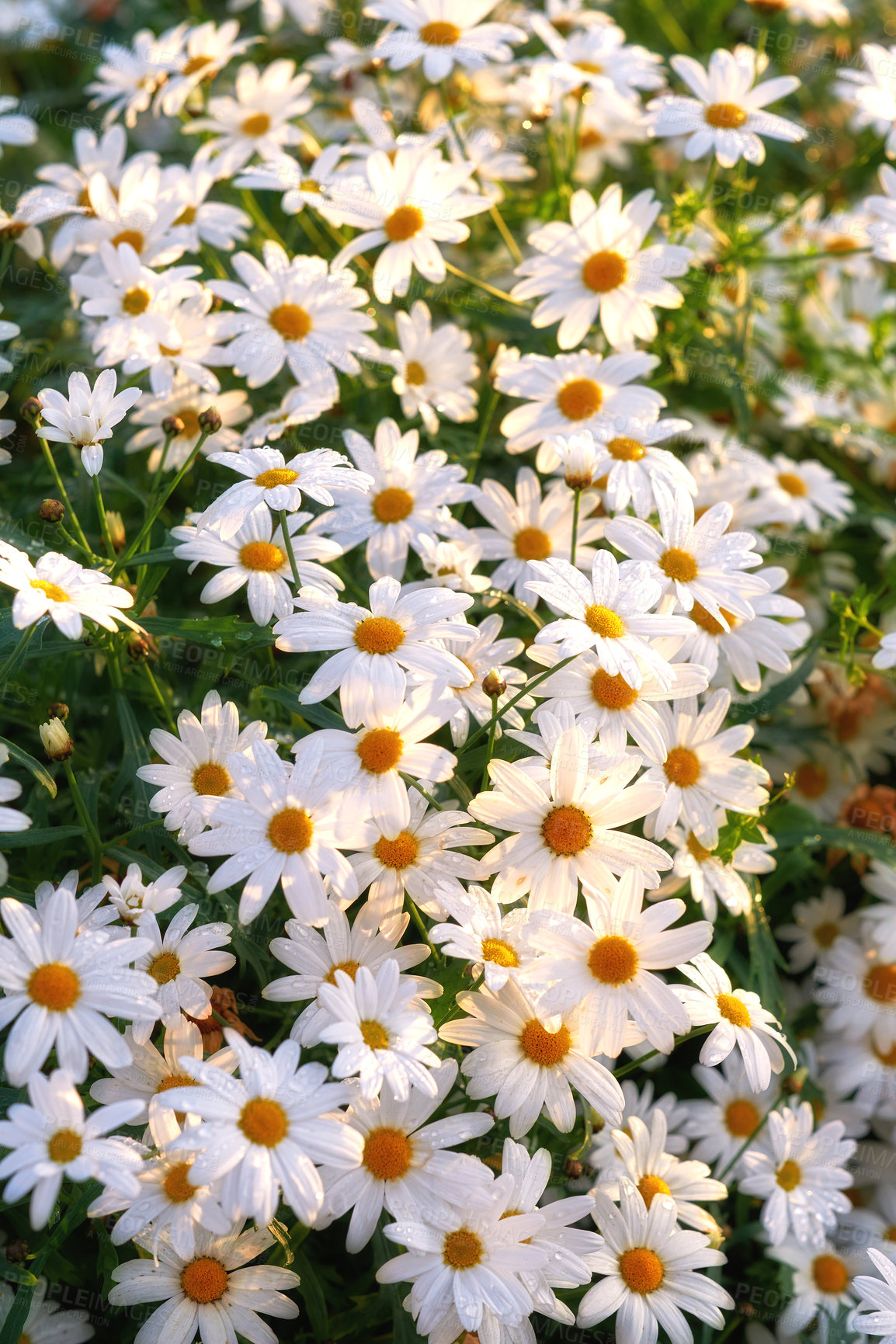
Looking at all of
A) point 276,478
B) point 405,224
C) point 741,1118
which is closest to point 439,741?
point 276,478

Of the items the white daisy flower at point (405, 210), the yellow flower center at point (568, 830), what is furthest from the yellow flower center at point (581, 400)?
the yellow flower center at point (568, 830)

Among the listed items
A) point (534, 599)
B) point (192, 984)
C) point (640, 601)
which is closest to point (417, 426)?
point (534, 599)

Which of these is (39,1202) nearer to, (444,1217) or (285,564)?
(444,1217)

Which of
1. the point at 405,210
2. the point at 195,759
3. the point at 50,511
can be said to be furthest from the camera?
the point at 405,210

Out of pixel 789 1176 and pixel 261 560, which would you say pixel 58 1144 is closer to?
pixel 261 560

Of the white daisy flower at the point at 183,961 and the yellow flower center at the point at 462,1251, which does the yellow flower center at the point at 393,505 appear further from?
the yellow flower center at the point at 462,1251
